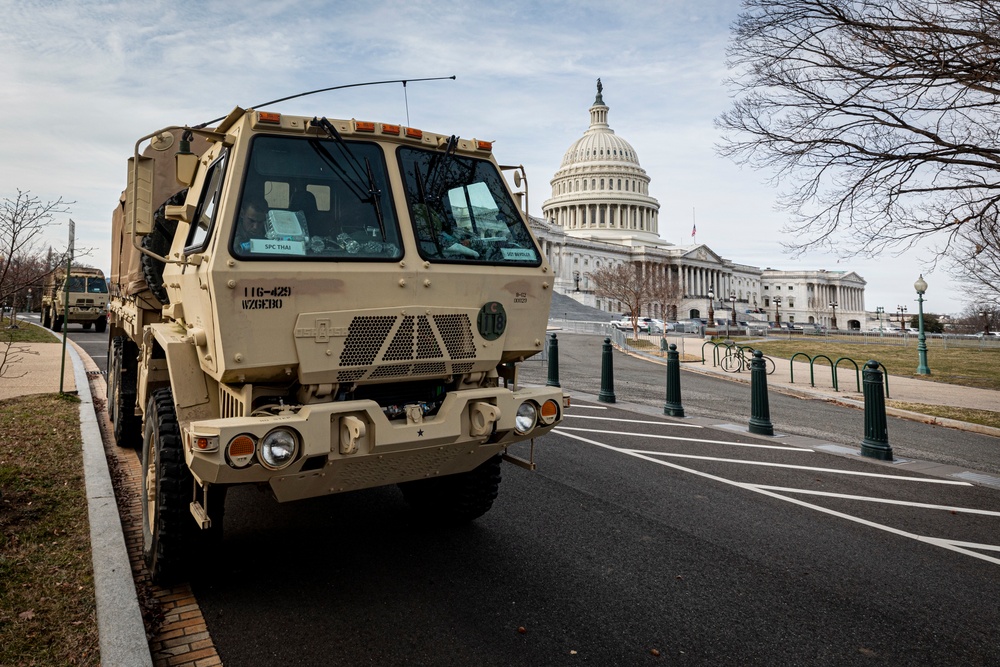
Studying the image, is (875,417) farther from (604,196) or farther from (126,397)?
(604,196)

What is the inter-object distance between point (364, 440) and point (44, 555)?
2.53 metres

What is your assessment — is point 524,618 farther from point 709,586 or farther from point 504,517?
point 504,517

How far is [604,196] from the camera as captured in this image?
12438cm

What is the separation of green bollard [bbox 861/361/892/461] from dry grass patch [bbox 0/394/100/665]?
28.5ft

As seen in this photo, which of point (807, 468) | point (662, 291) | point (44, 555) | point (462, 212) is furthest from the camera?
point (662, 291)

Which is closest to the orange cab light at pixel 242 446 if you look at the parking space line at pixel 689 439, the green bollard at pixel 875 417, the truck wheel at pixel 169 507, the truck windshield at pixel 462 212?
the truck wheel at pixel 169 507

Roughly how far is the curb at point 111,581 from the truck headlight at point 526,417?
2.40m

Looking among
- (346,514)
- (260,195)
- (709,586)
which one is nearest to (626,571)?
(709,586)

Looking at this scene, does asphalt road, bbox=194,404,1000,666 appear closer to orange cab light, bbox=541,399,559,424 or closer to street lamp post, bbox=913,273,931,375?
orange cab light, bbox=541,399,559,424

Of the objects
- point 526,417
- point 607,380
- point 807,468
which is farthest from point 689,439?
point 526,417

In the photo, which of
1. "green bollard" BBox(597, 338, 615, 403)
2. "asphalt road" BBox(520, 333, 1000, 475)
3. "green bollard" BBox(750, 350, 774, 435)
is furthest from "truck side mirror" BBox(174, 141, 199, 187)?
"green bollard" BBox(597, 338, 615, 403)

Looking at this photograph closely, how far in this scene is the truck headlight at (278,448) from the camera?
346 cm

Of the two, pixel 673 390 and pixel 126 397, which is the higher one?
pixel 126 397

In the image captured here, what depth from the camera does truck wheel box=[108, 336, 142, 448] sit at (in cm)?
750
